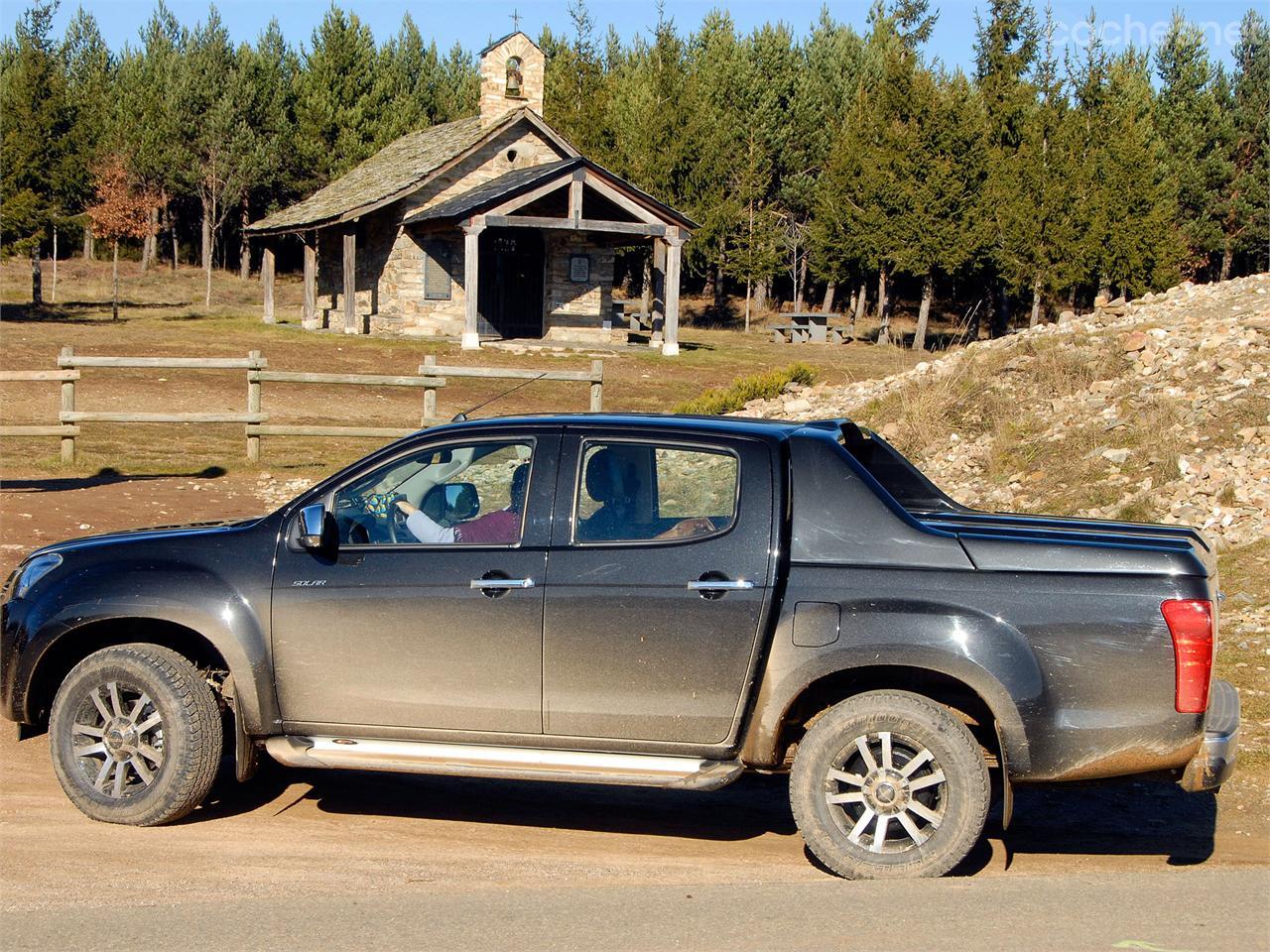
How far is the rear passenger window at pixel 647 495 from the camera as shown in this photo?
5.71 meters

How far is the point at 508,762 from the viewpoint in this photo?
5680 mm

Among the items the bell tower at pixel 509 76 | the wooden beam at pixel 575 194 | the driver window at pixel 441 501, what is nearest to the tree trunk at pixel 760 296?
the bell tower at pixel 509 76

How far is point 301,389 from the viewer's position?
1061 inches

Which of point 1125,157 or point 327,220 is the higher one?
point 1125,157

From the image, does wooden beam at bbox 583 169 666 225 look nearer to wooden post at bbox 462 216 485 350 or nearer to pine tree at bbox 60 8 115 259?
wooden post at bbox 462 216 485 350

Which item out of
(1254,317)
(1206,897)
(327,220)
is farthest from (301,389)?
(1206,897)

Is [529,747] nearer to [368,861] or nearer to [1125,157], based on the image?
[368,861]

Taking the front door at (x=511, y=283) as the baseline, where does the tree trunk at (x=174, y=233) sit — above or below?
above

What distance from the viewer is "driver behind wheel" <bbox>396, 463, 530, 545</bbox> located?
5859 millimetres

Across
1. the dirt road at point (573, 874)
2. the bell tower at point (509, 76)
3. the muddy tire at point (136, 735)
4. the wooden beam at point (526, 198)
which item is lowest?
the dirt road at point (573, 874)

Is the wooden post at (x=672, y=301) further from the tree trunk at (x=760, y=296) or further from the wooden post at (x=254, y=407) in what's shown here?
the tree trunk at (x=760, y=296)

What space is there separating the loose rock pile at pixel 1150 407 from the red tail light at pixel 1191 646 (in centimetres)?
699

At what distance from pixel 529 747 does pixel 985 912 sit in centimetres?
188

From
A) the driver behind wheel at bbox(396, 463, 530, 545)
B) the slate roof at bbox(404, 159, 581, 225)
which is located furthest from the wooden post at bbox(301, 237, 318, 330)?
the driver behind wheel at bbox(396, 463, 530, 545)
